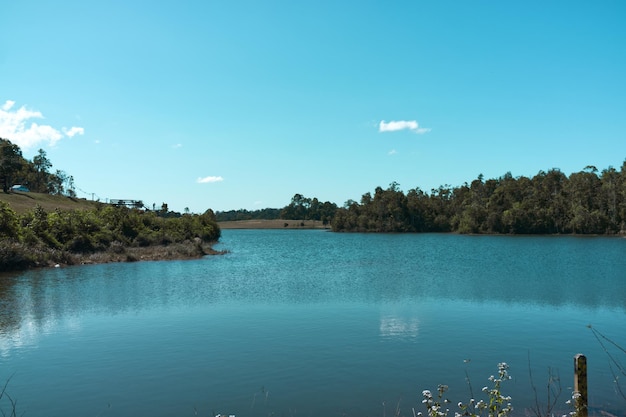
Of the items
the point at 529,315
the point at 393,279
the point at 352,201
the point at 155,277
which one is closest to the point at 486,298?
the point at 529,315

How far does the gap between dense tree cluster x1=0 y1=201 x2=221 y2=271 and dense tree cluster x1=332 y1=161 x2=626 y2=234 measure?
99989mm

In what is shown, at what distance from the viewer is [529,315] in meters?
22.8

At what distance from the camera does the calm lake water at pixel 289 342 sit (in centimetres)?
1263

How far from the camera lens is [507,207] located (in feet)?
491

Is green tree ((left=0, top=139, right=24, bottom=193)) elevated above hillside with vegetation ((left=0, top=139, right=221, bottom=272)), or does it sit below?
above

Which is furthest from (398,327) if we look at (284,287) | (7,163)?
(7,163)

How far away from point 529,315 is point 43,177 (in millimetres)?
144645

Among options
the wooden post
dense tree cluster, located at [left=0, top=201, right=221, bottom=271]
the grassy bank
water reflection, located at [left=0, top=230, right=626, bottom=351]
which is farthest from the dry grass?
the wooden post

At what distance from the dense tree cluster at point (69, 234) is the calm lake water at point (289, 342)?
24.3 ft

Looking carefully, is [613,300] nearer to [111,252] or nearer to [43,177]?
[111,252]

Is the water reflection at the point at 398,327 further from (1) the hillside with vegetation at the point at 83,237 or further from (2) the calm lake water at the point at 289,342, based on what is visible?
(1) the hillside with vegetation at the point at 83,237

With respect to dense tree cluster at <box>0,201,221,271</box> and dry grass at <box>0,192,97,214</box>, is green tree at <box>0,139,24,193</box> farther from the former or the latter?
dense tree cluster at <box>0,201,221,271</box>

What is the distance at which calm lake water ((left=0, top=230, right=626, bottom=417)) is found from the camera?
12.6 metres

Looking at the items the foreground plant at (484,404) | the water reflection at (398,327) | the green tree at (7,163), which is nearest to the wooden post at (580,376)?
the foreground plant at (484,404)
